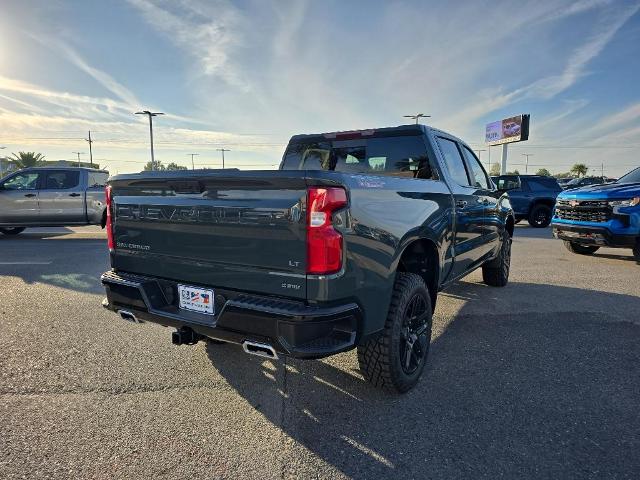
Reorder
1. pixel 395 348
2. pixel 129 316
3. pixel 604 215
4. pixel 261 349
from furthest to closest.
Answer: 1. pixel 604 215
2. pixel 129 316
3. pixel 395 348
4. pixel 261 349

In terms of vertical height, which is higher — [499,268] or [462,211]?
[462,211]

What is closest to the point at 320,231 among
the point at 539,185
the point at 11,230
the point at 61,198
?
the point at 61,198

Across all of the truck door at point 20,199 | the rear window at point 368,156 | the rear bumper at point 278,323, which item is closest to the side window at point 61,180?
the truck door at point 20,199

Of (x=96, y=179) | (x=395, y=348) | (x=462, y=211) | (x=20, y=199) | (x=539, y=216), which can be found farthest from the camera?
(x=539, y=216)

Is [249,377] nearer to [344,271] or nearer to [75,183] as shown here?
[344,271]

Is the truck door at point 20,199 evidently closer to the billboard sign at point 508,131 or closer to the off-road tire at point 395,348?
the off-road tire at point 395,348

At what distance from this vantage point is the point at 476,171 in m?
4.96

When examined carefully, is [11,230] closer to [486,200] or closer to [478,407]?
[486,200]

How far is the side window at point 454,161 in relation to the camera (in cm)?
407

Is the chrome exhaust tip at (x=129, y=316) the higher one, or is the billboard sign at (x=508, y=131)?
the billboard sign at (x=508, y=131)

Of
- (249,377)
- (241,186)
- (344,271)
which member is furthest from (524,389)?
(241,186)

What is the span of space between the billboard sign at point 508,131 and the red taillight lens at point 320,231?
41065 mm

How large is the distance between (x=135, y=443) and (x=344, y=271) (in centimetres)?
154

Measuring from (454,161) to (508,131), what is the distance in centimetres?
4085
